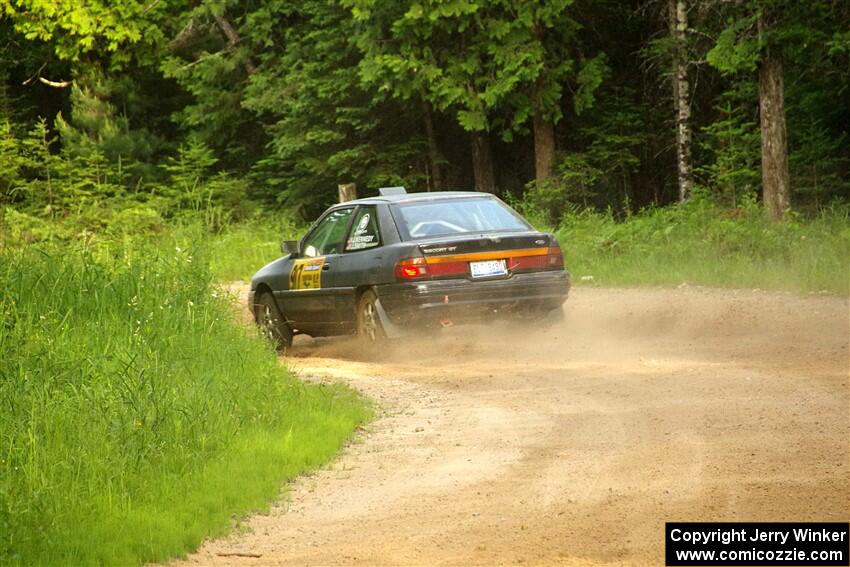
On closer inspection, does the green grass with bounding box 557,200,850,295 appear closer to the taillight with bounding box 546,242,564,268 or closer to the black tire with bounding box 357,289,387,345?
the taillight with bounding box 546,242,564,268

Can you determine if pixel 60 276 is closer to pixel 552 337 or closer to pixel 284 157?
pixel 552 337

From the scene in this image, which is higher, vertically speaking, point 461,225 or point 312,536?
point 461,225

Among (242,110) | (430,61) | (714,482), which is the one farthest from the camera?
(242,110)

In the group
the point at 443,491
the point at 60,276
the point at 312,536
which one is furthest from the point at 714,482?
the point at 60,276

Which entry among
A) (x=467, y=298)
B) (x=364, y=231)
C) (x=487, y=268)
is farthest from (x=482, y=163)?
(x=467, y=298)

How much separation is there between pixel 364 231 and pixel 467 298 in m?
1.59

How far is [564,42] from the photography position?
3002cm

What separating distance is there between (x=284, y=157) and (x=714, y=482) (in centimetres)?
2623

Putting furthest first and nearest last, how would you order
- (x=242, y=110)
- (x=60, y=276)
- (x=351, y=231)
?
(x=242, y=110) → (x=351, y=231) → (x=60, y=276)

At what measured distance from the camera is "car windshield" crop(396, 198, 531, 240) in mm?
14602

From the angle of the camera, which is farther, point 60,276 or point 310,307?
point 310,307

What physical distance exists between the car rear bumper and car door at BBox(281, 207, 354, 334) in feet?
4.02

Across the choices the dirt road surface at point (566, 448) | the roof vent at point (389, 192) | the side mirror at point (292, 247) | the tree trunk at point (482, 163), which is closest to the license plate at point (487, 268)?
the dirt road surface at point (566, 448)

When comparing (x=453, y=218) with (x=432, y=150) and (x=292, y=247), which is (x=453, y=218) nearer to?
(x=292, y=247)
